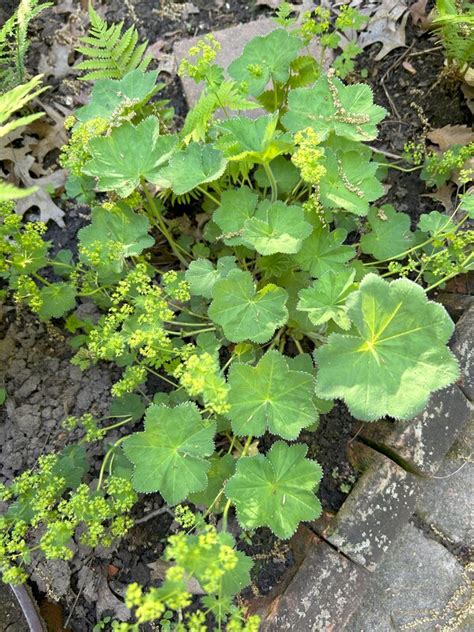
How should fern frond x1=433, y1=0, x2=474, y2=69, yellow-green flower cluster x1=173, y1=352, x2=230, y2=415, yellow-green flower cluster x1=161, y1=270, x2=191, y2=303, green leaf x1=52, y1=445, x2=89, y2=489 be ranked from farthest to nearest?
fern frond x1=433, y1=0, x2=474, y2=69, green leaf x1=52, y1=445, x2=89, y2=489, yellow-green flower cluster x1=161, y1=270, x2=191, y2=303, yellow-green flower cluster x1=173, y1=352, x2=230, y2=415

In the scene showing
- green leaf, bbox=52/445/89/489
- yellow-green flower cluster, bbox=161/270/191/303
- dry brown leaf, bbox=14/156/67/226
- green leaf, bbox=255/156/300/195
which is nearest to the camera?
yellow-green flower cluster, bbox=161/270/191/303

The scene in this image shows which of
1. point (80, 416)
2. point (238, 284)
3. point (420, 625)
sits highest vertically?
point (238, 284)

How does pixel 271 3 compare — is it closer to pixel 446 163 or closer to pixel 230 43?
pixel 230 43

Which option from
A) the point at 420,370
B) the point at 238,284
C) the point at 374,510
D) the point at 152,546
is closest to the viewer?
the point at 420,370

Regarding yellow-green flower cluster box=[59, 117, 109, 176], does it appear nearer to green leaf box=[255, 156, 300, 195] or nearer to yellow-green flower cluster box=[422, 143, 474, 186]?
green leaf box=[255, 156, 300, 195]

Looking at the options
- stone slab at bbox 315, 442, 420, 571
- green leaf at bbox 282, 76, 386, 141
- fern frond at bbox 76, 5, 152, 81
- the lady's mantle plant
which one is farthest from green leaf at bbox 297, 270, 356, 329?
fern frond at bbox 76, 5, 152, 81

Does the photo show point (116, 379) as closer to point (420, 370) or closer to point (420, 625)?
point (420, 370)

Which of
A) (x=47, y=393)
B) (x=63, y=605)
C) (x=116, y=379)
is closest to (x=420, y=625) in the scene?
(x=63, y=605)
